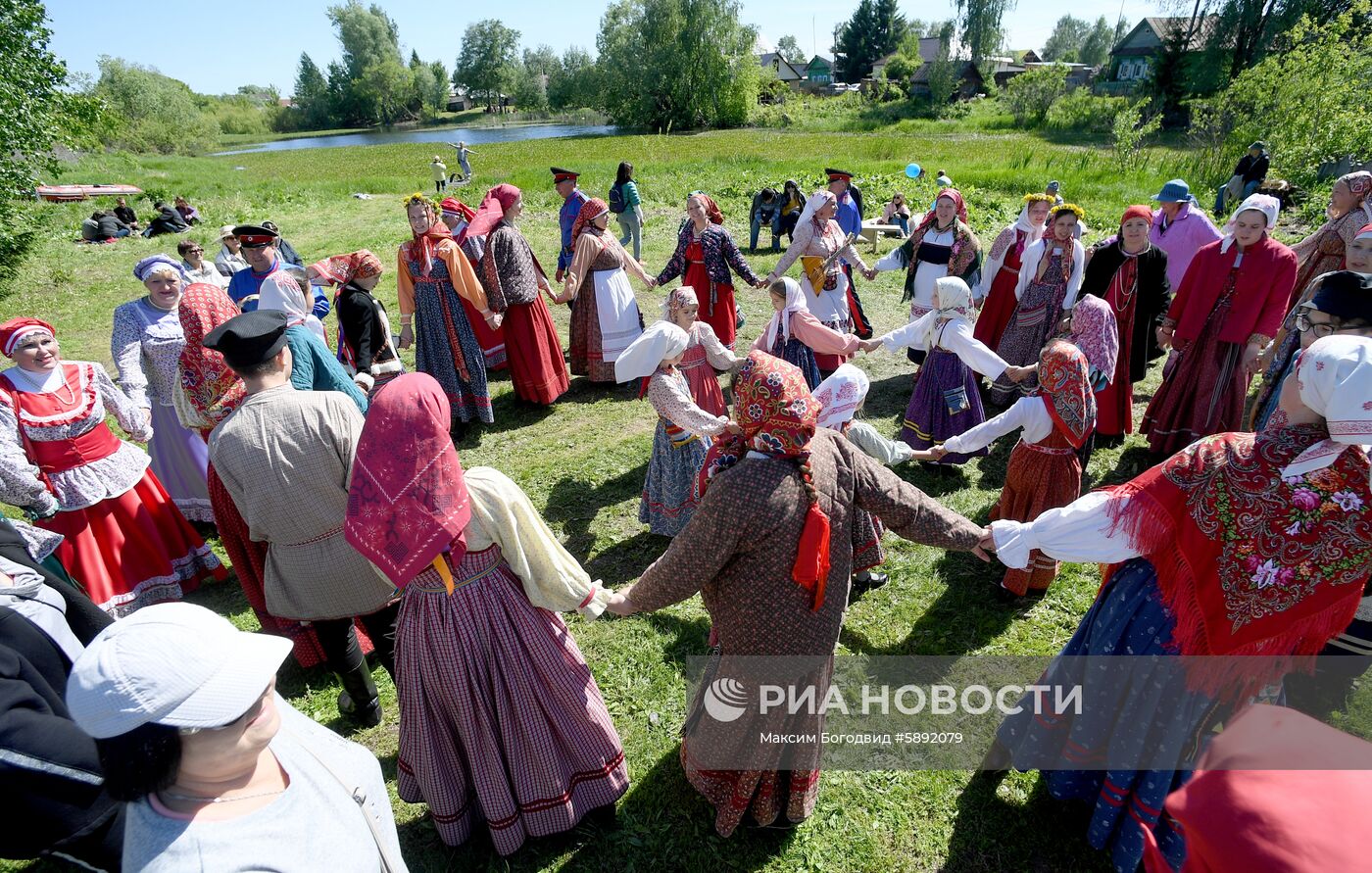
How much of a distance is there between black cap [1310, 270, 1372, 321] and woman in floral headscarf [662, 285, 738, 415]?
2.91 meters

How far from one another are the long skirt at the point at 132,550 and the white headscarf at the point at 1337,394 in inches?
225

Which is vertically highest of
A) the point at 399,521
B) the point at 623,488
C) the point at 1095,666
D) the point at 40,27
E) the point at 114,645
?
the point at 40,27

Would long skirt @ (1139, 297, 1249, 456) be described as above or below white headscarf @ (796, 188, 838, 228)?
below

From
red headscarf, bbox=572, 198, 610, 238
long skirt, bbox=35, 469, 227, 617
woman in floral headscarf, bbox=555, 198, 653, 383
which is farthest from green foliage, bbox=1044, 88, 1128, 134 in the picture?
long skirt, bbox=35, 469, 227, 617

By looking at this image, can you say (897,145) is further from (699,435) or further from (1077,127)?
(699,435)

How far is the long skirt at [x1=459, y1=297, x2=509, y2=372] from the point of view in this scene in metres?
6.44

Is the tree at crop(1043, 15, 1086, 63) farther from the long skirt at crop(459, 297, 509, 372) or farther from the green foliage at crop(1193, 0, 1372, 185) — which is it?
the long skirt at crop(459, 297, 509, 372)

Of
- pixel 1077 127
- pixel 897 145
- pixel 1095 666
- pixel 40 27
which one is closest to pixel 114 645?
pixel 1095 666

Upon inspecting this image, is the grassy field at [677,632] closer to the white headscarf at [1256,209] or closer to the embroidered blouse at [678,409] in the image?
the embroidered blouse at [678,409]

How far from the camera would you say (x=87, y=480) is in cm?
400

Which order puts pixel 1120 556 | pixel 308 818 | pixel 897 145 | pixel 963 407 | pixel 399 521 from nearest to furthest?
pixel 308 818, pixel 399 521, pixel 1120 556, pixel 963 407, pixel 897 145

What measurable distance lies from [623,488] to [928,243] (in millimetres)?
Result: 3877

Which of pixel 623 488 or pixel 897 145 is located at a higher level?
pixel 897 145

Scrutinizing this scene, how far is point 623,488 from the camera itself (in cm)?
561
